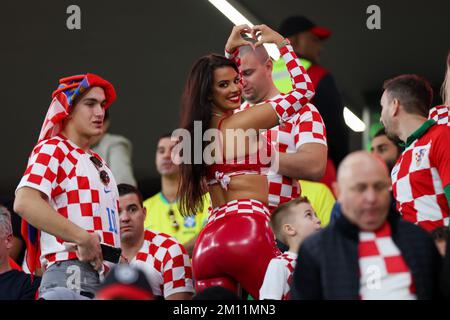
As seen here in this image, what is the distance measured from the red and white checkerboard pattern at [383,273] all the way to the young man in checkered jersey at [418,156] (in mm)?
1054

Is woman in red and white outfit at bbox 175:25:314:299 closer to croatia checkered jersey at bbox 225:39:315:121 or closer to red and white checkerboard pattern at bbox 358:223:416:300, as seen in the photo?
croatia checkered jersey at bbox 225:39:315:121

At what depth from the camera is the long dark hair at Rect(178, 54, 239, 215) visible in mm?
4574

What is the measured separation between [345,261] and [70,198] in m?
1.32

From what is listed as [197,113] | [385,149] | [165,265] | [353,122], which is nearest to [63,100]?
[197,113]

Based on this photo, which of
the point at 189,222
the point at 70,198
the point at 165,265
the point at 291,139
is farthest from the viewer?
the point at 189,222

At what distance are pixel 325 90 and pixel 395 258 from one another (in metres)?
2.92

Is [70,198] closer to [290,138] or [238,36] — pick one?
[238,36]

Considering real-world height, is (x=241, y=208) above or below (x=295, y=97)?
below

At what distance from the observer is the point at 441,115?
Result: 16.7ft

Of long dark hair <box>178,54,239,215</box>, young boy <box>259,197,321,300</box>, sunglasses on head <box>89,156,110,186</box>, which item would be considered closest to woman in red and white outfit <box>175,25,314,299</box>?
long dark hair <box>178,54,239,215</box>

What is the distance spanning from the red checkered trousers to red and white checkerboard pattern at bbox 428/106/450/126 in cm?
111

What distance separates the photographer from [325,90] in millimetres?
6383

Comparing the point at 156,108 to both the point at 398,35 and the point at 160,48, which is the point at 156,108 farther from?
the point at 398,35
